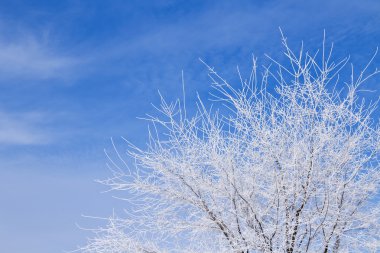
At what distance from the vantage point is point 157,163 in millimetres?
12062

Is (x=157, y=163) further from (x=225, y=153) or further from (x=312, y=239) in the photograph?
(x=312, y=239)

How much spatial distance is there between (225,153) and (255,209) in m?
1.23

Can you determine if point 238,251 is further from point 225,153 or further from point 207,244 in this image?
point 225,153

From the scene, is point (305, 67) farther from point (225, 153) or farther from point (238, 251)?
→ point (238, 251)

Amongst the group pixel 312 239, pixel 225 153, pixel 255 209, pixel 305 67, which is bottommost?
pixel 312 239

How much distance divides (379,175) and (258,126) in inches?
103

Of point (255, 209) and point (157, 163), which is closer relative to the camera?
point (255, 209)

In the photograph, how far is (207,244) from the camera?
1141 centimetres

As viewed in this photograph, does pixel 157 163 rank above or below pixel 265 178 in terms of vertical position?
above

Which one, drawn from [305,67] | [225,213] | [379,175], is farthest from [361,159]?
[225,213]

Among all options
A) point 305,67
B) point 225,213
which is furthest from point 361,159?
point 225,213

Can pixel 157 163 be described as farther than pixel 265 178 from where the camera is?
Yes

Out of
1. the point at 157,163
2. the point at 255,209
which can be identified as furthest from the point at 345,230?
the point at 157,163

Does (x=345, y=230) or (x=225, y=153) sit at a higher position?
(x=225, y=153)
